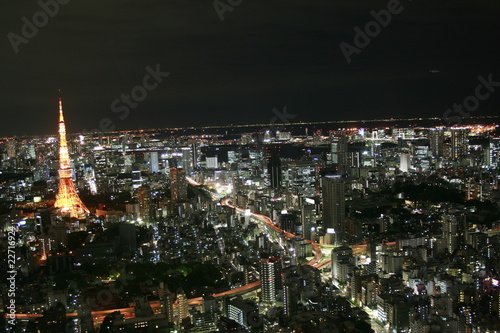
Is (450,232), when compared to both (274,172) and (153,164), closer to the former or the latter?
(274,172)

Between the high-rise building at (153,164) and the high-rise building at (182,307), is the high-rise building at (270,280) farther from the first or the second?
the high-rise building at (153,164)

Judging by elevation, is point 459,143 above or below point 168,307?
above

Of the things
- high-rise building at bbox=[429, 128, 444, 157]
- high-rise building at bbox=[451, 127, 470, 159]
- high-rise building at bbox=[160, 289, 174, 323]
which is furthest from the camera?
high-rise building at bbox=[429, 128, 444, 157]

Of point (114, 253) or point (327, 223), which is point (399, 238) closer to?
point (327, 223)

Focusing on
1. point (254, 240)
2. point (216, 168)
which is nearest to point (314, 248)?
point (254, 240)

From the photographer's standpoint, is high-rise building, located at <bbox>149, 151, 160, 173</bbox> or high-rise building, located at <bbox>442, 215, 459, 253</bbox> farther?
high-rise building, located at <bbox>149, 151, 160, 173</bbox>

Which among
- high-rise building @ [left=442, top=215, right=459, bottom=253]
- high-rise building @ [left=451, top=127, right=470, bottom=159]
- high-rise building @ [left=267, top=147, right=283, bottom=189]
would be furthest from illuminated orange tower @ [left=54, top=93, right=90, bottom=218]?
high-rise building @ [left=451, top=127, right=470, bottom=159]

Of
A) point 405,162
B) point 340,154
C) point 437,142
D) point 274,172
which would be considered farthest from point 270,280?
point 437,142

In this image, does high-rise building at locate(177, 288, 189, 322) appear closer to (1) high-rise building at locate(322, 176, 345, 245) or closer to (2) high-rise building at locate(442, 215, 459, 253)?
(1) high-rise building at locate(322, 176, 345, 245)
